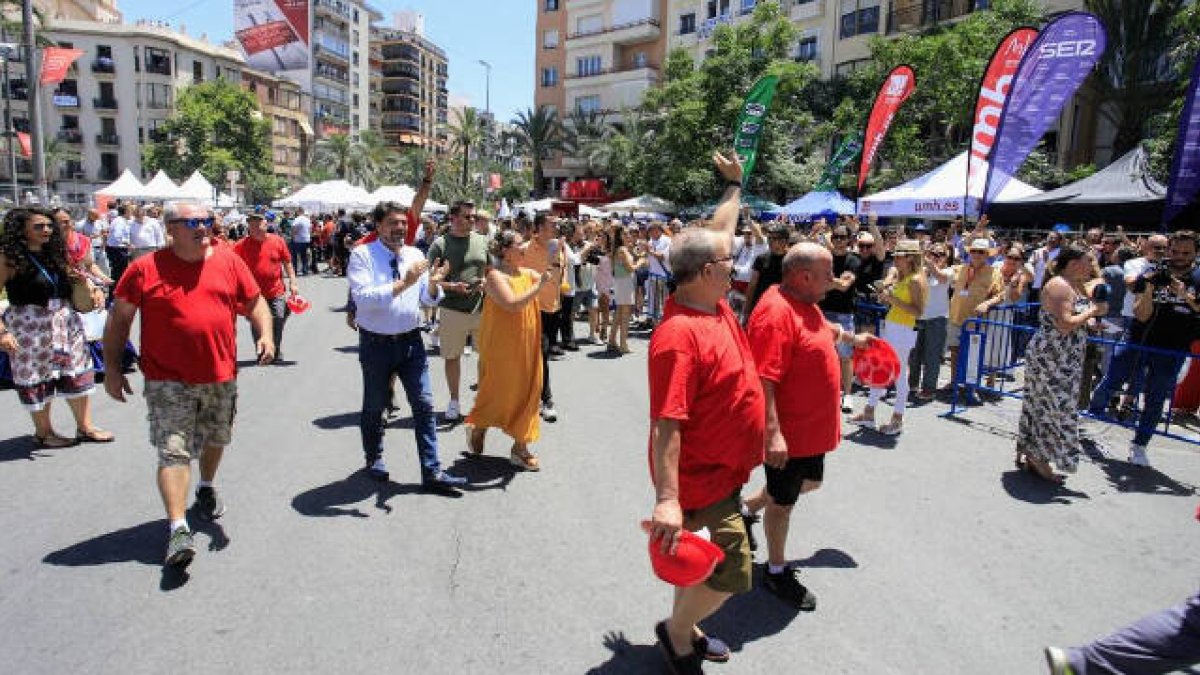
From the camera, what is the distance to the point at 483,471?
555cm

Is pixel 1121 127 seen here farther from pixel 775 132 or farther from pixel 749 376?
pixel 749 376

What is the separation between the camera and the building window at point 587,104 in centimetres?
5333

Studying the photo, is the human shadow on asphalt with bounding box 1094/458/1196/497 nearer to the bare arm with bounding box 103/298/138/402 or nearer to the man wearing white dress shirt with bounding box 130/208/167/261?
the bare arm with bounding box 103/298/138/402

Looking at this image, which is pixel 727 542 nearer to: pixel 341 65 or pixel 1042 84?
pixel 1042 84

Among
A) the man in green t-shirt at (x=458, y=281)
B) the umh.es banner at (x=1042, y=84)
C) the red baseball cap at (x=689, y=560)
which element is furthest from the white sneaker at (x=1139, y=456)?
the man in green t-shirt at (x=458, y=281)

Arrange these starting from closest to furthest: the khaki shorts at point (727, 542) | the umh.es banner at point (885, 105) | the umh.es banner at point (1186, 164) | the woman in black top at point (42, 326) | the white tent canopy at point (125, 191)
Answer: the khaki shorts at point (727, 542) → the woman in black top at point (42, 326) → the umh.es banner at point (1186, 164) → the umh.es banner at point (885, 105) → the white tent canopy at point (125, 191)

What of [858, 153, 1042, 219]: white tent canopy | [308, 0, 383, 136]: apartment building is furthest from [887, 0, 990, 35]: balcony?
[308, 0, 383, 136]: apartment building

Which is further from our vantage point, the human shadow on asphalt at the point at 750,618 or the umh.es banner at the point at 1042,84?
the umh.es banner at the point at 1042,84

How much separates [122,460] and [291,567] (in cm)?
261

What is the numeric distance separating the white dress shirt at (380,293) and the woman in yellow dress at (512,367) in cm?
72

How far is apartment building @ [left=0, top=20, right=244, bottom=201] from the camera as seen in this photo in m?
Answer: 65.1

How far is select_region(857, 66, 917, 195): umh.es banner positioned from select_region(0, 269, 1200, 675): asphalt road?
29.5 feet

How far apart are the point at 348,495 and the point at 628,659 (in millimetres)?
2580

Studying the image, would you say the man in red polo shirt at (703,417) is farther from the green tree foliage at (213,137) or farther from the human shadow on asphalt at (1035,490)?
the green tree foliage at (213,137)
